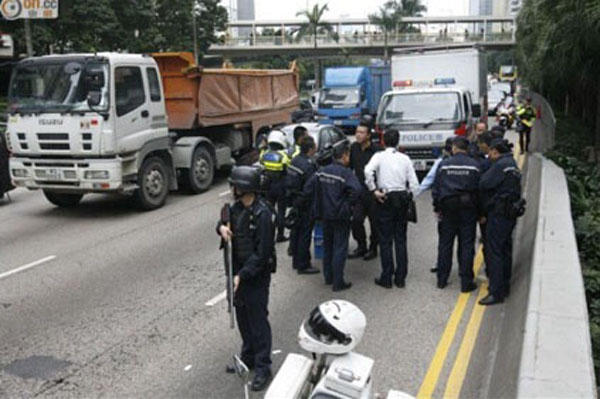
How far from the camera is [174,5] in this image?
49812mm

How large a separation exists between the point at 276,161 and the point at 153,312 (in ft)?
9.02

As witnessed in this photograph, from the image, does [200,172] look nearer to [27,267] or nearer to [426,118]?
[426,118]

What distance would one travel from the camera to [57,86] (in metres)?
11.5

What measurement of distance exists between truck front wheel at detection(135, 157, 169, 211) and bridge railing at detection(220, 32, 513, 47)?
212 ft

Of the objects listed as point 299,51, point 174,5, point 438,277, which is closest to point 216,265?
point 438,277

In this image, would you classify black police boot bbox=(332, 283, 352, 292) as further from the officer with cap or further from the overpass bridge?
the overpass bridge

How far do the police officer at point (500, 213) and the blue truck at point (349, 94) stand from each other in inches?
860

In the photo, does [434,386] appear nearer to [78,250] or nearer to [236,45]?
[78,250]

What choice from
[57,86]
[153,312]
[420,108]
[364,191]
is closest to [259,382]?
[153,312]

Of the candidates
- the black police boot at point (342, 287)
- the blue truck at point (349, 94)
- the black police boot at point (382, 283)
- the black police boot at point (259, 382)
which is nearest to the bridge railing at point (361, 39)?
the blue truck at point (349, 94)

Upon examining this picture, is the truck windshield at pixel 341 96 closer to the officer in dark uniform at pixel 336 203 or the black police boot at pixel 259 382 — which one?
the officer in dark uniform at pixel 336 203

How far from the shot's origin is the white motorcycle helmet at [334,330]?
345 cm

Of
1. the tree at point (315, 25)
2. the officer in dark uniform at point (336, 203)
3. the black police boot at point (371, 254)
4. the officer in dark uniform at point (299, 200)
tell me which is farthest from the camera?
the tree at point (315, 25)

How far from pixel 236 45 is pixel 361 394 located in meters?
78.2
